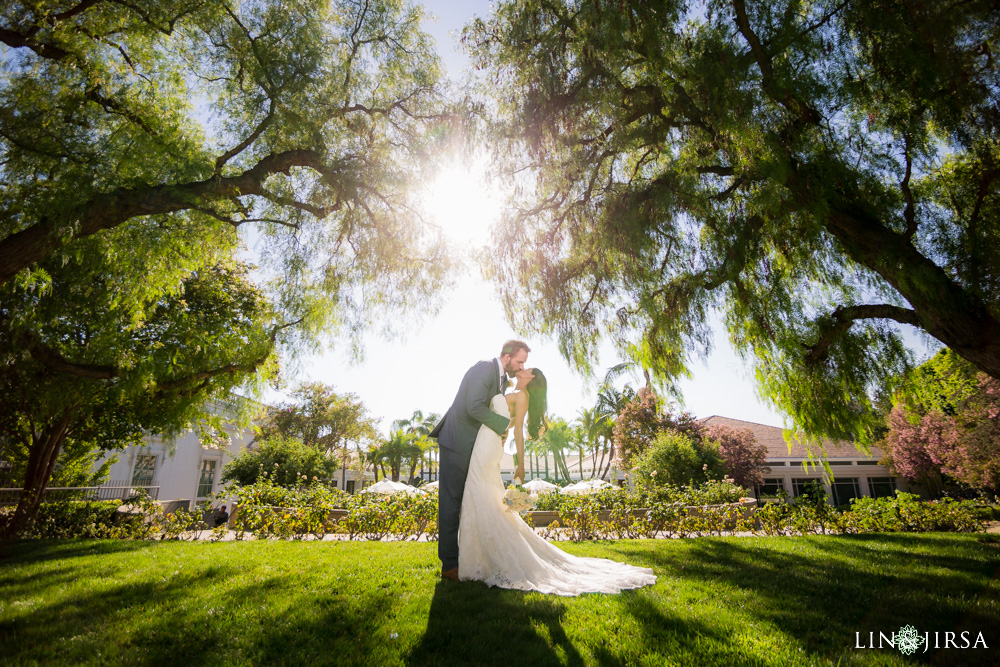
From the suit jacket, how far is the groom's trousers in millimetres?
109

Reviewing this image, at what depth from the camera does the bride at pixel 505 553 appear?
151 inches

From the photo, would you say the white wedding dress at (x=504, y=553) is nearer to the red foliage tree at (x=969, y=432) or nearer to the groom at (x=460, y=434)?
the groom at (x=460, y=434)

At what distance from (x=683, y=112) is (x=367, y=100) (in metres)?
5.34

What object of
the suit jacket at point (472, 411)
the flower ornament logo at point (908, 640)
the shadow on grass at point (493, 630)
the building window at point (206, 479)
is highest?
the suit jacket at point (472, 411)

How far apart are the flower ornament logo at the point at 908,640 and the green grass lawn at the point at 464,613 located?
0.07 metres

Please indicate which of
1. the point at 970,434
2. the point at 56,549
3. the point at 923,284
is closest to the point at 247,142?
the point at 56,549

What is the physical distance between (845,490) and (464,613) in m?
36.8

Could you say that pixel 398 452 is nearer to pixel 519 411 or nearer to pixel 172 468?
pixel 172 468

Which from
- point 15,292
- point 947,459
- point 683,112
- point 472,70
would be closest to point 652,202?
point 683,112

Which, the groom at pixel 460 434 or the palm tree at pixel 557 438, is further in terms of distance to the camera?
the palm tree at pixel 557 438

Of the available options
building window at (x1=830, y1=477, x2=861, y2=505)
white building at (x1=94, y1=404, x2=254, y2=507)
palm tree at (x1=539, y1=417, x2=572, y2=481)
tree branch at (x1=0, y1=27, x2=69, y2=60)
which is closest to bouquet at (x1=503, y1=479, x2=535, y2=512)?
tree branch at (x1=0, y1=27, x2=69, y2=60)

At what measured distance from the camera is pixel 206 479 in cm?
2781

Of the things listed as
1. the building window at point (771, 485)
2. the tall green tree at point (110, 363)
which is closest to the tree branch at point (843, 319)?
the tall green tree at point (110, 363)

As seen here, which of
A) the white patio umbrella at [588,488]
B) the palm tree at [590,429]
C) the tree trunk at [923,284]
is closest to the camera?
the tree trunk at [923,284]
